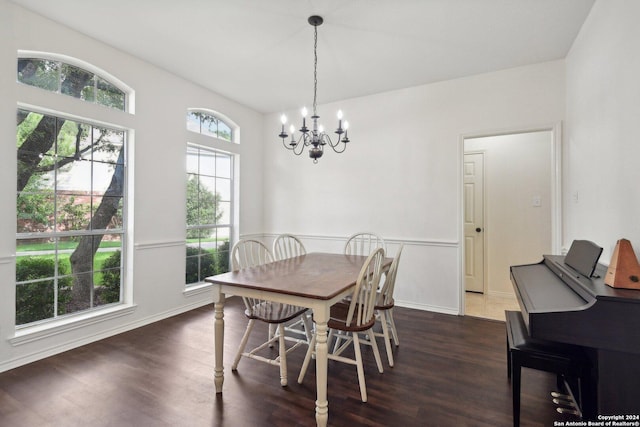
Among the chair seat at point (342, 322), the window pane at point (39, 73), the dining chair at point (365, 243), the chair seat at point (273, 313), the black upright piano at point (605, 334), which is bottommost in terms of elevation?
the chair seat at point (342, 322)

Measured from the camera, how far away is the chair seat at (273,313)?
2080 millimetres

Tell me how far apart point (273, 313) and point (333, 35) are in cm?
238

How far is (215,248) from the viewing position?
162 inches

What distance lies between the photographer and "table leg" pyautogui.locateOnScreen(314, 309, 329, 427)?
1.61 m

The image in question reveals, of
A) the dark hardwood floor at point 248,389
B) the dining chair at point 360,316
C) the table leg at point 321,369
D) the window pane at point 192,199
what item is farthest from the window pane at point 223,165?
the table leg at point 321,369

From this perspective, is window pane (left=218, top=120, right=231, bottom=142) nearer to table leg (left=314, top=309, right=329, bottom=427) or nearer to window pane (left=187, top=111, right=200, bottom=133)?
window pane (left=187, top=111, right=200, bottom=133)

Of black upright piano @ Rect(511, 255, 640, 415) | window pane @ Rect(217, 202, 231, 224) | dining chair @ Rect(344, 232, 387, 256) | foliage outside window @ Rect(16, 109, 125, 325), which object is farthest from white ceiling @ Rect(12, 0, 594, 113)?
black upright piano @ Rect(511, 255, 640, 415)

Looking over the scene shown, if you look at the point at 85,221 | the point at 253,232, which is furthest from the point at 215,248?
the point at 85,221

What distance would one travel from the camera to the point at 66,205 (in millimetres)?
2654

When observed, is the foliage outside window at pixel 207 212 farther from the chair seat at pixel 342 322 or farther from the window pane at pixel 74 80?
the chair seat at pixel 342 322

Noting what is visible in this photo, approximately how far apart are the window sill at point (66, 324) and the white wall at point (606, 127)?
3.96 metres

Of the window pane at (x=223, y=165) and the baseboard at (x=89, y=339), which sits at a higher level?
the window pane at (x=223, y=165)

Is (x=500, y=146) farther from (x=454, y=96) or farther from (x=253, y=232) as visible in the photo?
(x=253, y=232)

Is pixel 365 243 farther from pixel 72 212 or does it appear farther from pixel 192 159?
pixel 72 212
